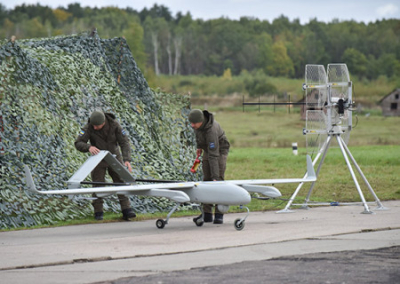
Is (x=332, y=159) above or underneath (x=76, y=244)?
underneath

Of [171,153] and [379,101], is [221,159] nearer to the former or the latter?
[171,153]

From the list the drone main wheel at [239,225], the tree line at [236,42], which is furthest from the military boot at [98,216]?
the tree line at [236,42]

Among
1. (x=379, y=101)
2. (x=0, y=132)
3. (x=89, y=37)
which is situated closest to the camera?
(x=0, y=132)

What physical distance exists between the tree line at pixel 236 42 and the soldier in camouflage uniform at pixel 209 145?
83.6m

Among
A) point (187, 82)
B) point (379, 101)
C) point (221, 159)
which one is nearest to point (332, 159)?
point (221, 159)

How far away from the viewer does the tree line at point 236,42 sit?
109562mm

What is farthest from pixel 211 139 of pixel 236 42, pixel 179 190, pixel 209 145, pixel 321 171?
pixel 236 42

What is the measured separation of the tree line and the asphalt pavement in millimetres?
Result: 84387

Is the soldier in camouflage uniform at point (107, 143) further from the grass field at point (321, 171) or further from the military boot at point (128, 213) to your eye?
the grass field at point (321, 171)

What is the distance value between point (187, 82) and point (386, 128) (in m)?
42.7

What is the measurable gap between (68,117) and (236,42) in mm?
119062

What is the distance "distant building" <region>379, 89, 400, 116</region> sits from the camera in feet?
235

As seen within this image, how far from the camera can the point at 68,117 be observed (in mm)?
12328

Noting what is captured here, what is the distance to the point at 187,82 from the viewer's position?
9425 cm
